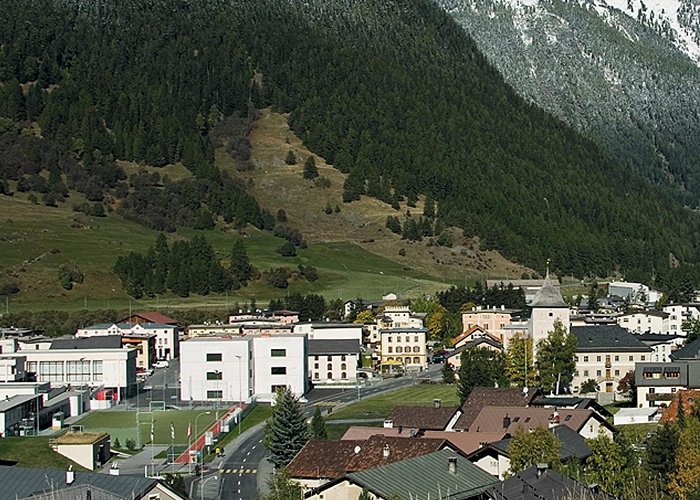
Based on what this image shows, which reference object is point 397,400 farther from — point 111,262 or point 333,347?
point 111,262

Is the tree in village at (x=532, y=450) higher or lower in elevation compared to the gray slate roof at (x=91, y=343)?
lower

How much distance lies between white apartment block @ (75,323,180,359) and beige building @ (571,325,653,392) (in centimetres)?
4124

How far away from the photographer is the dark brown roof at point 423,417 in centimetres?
6056

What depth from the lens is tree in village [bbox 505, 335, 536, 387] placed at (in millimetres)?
79250

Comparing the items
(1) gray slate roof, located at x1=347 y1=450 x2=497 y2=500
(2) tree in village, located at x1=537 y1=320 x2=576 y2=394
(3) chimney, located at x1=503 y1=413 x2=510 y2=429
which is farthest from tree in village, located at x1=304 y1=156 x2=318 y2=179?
(1) gray slate roof, located at x1=347 y1=450 x2=497 y2=500

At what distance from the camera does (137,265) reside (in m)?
138

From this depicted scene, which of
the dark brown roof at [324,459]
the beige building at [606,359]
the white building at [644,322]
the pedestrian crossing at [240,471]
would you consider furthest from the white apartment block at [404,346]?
the dark brown roof at [324,459]

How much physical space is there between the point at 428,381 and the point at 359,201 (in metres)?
93.4

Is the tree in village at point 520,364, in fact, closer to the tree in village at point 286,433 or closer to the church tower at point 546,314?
the church tower at point 546,314

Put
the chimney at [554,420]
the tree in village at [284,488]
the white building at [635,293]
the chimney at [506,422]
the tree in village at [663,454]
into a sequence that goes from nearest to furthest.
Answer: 1. the tree in village at [284,488]
2. the tree in village at [663,454]
3. the chimney at [554,420]
4. the chimney at [506,422]
5. the white building at [635,293]

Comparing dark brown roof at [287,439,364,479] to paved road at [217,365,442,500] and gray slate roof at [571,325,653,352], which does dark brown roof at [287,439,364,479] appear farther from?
gray slate roof at [571,325,653,352]

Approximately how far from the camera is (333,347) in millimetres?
100188

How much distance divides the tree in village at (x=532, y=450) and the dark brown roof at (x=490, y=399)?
1414cm

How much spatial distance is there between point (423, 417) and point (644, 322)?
5614 cm
